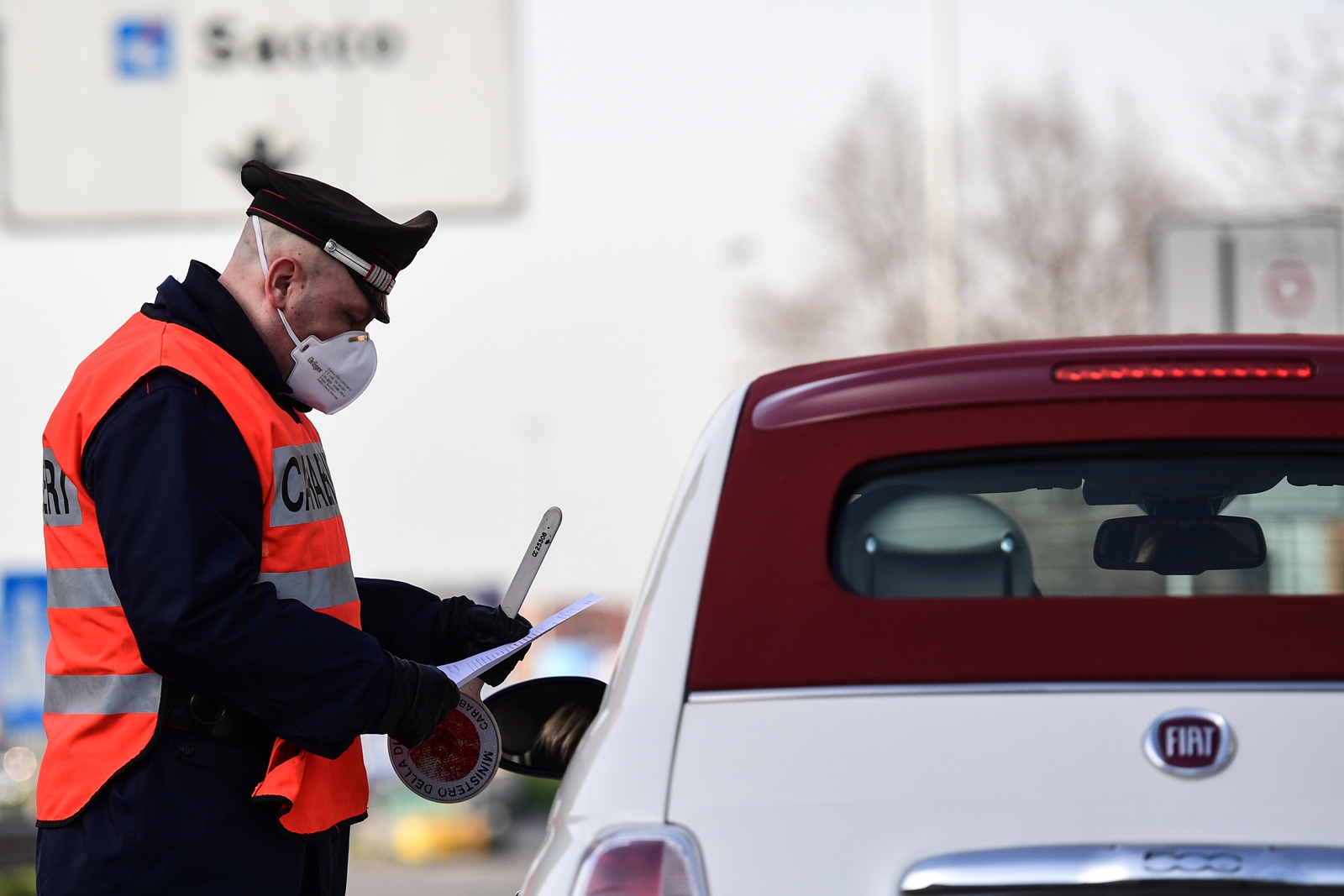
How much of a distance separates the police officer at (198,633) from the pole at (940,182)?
19.0m

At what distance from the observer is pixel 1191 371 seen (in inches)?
88.6

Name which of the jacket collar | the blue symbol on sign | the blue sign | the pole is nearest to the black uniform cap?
the jacket collar

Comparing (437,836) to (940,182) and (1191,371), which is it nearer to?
(940,182)

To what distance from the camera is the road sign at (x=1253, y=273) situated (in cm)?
780

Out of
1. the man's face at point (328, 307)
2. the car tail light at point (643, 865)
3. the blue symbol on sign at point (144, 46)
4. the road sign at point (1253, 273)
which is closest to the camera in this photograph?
the car tail light at point (643, 865)

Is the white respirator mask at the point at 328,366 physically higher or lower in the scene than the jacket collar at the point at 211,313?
lower

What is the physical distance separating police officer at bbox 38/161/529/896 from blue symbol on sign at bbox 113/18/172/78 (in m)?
2.44

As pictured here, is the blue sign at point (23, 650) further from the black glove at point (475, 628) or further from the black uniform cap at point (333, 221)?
the black uniform cap at point (333, 221)

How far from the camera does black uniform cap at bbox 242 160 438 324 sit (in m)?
3.06

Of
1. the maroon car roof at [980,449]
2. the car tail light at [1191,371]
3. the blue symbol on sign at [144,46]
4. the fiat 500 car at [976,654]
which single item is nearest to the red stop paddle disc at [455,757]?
the fiat 500 car at [976,654]

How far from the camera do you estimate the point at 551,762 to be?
2.97 metres

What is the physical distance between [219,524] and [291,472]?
26cm

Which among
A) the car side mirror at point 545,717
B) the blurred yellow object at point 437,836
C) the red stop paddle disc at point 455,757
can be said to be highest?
the car side mirror at point 545,717

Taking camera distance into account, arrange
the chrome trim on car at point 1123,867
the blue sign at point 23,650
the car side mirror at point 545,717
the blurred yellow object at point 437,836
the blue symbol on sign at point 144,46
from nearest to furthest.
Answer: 1. the chrome trim on car at point 1123,867
2. the car side mirror at point 545,717
3. the blue symbol on sign at point 144,46
4. the blue sign at point 23,650
5. the blurred yellow object at point 437,836
